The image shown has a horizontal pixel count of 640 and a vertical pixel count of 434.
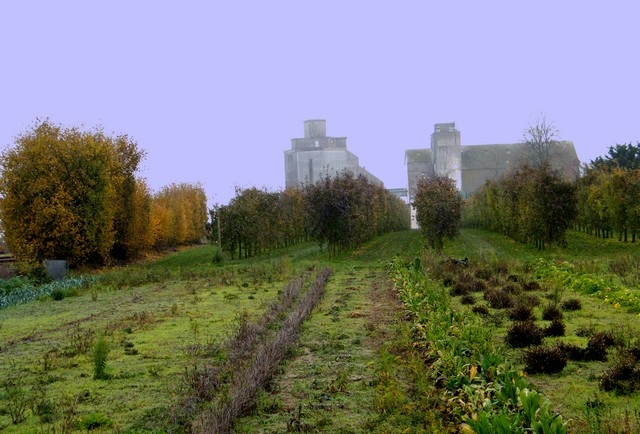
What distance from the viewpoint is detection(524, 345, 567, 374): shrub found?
26.7 feet

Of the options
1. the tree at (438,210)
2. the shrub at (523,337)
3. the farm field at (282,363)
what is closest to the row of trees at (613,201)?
the tree at (438,210)

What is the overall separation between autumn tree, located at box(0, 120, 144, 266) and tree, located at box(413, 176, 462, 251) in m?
16.2

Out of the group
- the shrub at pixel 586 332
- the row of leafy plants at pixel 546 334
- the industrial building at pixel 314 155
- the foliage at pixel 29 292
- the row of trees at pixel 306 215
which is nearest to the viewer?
the row of leafy plants at pixel 546 334

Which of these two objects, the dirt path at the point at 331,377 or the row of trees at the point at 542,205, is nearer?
the dirt path at the point at 331,377

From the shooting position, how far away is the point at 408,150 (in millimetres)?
99750

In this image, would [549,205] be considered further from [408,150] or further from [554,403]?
[408,150]

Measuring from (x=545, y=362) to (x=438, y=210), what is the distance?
2300cm

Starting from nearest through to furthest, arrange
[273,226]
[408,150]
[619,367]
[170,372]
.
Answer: [619,367] < [170,372] < [273,226] < [408,150]

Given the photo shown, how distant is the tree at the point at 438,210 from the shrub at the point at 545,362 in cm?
2275

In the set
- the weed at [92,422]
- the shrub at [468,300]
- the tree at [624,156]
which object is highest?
the tree at [624,156]

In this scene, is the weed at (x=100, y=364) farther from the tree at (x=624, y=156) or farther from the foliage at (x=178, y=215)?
the tree at (x=624, y=156)

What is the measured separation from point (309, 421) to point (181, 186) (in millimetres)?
58713

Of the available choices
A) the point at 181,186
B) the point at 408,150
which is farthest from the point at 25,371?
the point at 408,150

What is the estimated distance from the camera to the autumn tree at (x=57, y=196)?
31.5 metres
